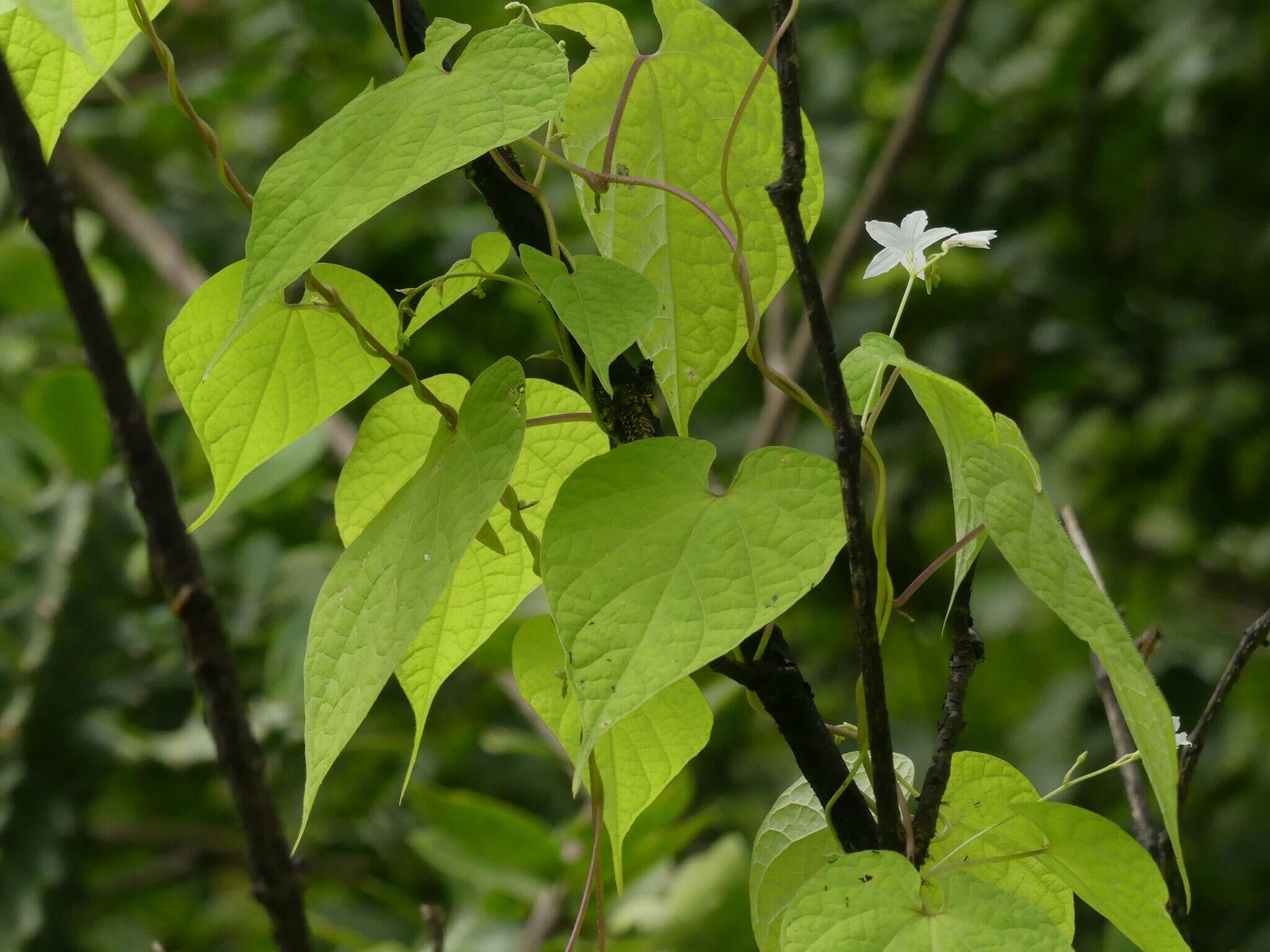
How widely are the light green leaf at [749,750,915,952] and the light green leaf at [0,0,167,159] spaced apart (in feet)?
0.63

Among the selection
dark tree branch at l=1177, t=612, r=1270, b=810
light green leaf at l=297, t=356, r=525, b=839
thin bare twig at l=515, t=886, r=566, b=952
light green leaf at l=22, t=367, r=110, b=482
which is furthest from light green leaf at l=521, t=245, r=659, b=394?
light green leaf at l=22, t=367, r=110, b=482

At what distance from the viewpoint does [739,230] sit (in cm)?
22

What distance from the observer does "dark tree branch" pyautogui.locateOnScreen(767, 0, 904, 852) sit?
173 millimetres

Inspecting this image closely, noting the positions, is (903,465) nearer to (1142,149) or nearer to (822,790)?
(1142,149)

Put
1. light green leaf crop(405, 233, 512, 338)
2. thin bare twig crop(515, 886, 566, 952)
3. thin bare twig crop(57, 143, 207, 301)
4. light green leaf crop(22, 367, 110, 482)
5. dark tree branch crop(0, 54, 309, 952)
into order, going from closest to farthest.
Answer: light green leaf crop(405, 233, 512, 338)
dark tree branch crop(0, 54, 309, 952)
thin bare twig crop(515, 886, 566, 952)
light green leaf crop(22, 367, 110, 482)
thin bare twig crop(57, 143, 207, 301)

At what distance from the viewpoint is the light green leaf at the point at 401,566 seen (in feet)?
0.62

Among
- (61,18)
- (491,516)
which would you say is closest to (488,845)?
(491,516)

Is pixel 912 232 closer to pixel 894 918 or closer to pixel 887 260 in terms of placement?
pixel 887 260

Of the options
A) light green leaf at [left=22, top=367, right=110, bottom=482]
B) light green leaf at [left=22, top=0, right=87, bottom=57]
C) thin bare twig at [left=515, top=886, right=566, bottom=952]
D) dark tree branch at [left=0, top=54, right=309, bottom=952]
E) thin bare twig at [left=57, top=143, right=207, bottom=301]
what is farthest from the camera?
thin bare twig at [left=57, top=143, right=207, bottom=301]

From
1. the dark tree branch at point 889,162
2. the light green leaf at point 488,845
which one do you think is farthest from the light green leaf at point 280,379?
the dark tree branch at point 889,162

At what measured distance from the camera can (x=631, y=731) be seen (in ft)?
0.78

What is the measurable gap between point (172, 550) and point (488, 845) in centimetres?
32

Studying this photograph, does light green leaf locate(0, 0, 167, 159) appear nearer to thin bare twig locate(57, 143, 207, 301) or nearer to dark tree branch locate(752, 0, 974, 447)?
thin bare twig locate(57, 143, 207, 301)

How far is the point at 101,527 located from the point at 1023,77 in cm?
94
